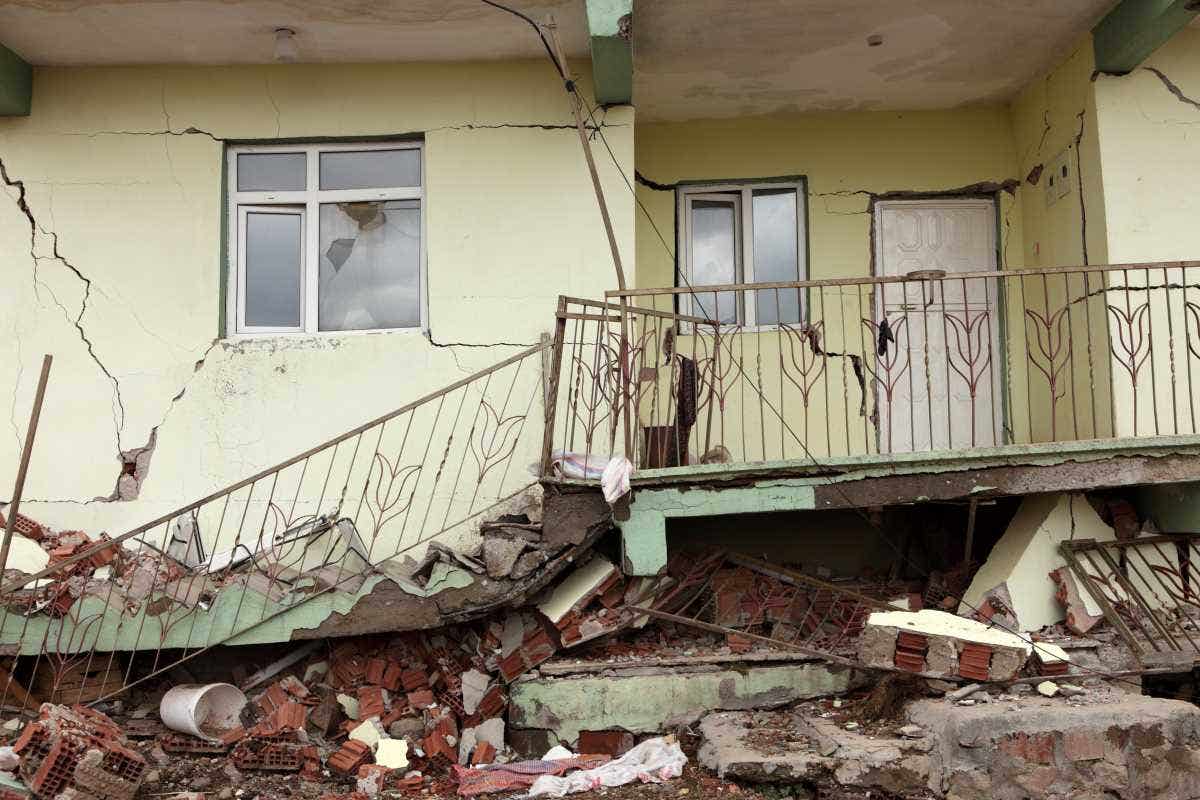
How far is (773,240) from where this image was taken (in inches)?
323

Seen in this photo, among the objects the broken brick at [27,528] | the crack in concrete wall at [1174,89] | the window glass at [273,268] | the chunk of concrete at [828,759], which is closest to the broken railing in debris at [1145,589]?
the chunk of concrete at [828,759]

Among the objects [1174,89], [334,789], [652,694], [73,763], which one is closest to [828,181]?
[1174,89]

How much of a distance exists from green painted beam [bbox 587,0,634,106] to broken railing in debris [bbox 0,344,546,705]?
1.87 metres

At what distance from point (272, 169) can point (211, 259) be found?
0.80 meters

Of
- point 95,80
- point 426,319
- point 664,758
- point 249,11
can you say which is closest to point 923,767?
point 664,758

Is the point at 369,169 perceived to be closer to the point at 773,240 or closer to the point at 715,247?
the point at 715,247

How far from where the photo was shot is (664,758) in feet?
17.9

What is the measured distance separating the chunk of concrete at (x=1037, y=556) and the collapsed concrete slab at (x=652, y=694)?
3.52 feet

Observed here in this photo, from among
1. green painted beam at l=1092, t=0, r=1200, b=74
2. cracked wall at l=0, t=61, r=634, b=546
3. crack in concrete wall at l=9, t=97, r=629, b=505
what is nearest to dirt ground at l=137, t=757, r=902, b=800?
cracked wall at l=0, t=61, r=634, b=546

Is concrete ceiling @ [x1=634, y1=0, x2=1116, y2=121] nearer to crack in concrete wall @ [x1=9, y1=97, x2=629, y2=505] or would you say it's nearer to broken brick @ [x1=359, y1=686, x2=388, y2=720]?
crack in concrete wall @ [x1=9, y1=97, x2=629, y2=505]

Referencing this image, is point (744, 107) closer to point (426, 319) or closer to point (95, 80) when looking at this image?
point (426, 319)

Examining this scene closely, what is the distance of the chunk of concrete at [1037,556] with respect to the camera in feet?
19.9

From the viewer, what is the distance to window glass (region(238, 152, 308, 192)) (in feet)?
24.4

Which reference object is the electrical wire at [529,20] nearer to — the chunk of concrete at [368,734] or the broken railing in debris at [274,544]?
the broken railing in debris at [274,544]
